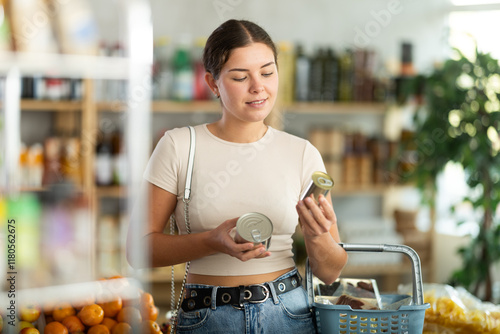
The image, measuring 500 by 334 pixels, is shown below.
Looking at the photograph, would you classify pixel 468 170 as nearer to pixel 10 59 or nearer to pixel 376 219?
pixel 376 219

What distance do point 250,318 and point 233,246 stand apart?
0.19 m

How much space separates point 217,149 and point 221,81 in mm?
157

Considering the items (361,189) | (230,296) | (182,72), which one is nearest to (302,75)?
(182,72)

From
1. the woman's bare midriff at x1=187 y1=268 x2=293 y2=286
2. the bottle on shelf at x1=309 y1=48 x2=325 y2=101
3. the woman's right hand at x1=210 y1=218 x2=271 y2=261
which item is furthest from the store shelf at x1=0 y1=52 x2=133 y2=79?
the bottle on shelf at x1=309 y1=48 x2=325 y2=101

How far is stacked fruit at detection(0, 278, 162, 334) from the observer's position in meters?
1.56

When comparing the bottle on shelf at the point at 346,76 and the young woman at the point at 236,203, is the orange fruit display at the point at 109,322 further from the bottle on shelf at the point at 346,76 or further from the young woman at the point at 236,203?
the bottle on shelf at the point at 346,76

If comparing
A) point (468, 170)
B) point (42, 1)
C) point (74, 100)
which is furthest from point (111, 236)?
point (468, 170)

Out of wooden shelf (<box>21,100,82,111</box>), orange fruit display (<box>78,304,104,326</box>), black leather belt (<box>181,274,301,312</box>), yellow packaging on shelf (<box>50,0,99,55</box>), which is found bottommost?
orange fruit display (<box>78,304,104,326</box>)

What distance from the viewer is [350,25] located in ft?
14.7

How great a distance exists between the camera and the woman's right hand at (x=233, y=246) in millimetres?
1276

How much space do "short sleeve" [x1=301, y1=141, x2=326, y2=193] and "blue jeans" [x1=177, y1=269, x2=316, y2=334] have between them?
266 mm

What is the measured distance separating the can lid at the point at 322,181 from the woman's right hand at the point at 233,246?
0.17 metres

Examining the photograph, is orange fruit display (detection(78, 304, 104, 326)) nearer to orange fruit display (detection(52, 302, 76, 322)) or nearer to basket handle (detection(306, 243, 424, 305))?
orange fruit display (detection(52, 302, 76, 322))

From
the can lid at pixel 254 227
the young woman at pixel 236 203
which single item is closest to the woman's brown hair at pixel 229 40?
the young woman at pixel 236 203
